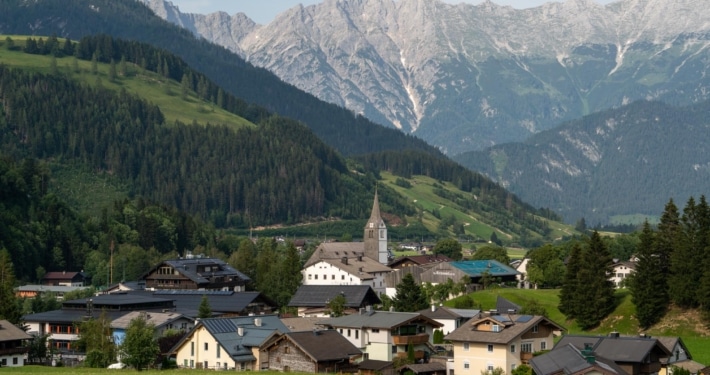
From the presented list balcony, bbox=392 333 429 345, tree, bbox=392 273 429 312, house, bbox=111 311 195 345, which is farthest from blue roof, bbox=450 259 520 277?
balcony, bbox=392 333 429 345

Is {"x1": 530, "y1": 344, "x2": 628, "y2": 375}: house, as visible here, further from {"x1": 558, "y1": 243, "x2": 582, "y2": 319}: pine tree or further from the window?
{"x1": 558, "y1": 243, "x2": 582, "y2": 319}: pine tree

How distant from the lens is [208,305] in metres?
122

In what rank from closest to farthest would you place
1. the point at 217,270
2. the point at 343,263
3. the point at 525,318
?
the point at 525,318 → the point at 217,270 → the point at 343,263

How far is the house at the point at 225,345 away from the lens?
93.8 metres

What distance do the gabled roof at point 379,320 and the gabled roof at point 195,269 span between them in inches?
2115

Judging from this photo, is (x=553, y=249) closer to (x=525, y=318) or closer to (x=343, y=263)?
(x=343, y=263)

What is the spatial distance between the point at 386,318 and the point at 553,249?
7193 cm

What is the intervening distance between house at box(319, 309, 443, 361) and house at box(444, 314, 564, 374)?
580 cm

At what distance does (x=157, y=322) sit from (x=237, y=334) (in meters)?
20.1

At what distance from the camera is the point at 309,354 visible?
89125 mm

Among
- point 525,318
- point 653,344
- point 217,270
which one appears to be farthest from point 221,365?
point 217,270

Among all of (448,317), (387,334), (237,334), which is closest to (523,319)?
(387,334)

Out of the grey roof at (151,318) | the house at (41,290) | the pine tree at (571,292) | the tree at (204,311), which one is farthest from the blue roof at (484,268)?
the grey roof at (151,318)

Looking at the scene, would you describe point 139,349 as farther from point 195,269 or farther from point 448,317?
point 195,269
